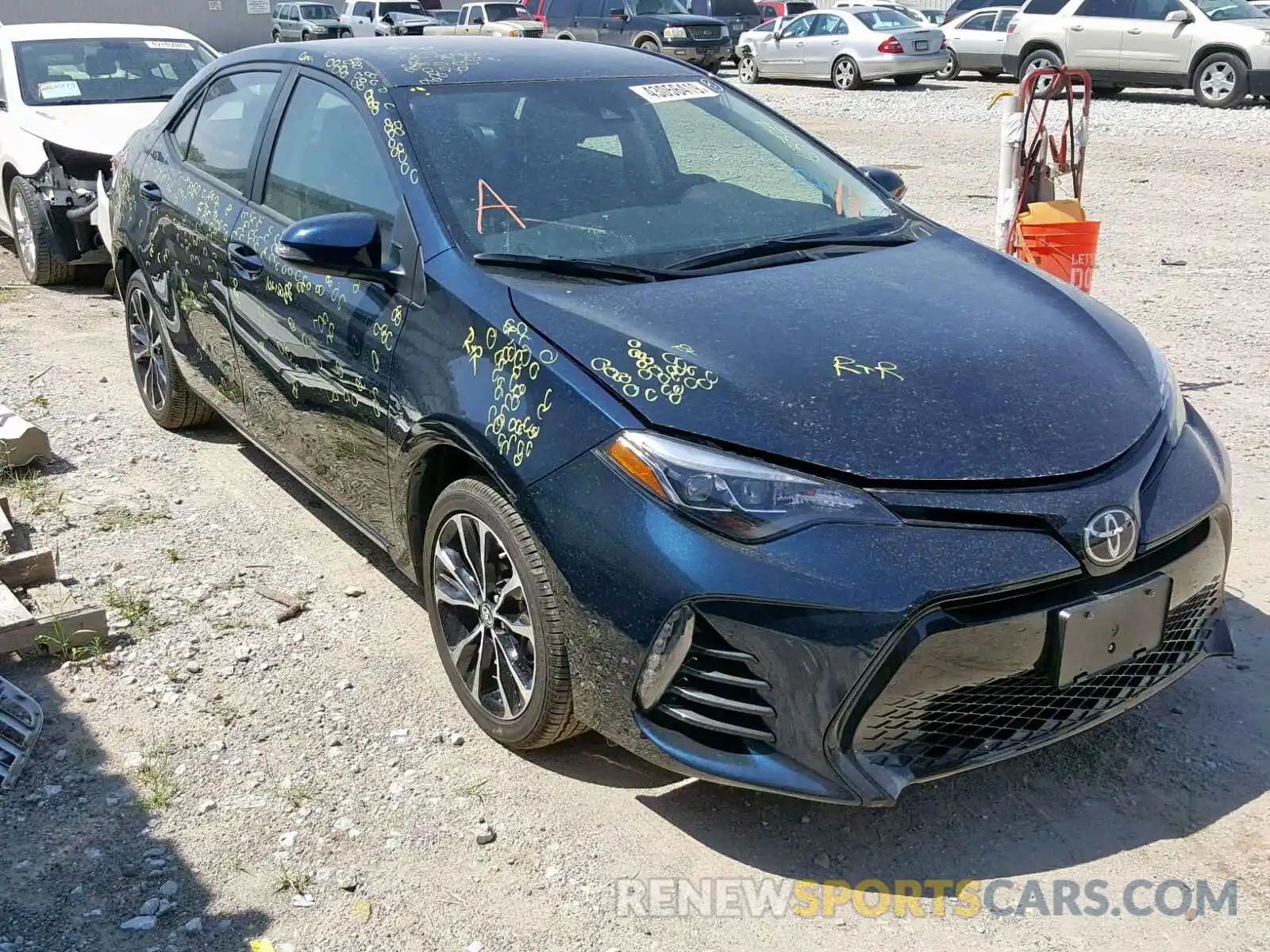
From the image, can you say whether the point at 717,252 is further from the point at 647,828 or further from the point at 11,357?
A: the point at 11,357

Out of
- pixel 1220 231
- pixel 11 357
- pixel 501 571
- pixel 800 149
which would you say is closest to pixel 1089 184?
pixel 1220 231

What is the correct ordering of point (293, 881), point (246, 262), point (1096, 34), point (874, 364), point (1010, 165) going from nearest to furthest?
point (293, 881) < point (874, 364) < point (246, 262) < point (1010, 165) < point (1096, 34)

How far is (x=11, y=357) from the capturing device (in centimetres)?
711

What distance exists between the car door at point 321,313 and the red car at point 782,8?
2558 cm

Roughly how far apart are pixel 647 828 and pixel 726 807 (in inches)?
8.3

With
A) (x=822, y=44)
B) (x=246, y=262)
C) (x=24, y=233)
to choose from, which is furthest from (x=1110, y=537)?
(x=822, y=44)

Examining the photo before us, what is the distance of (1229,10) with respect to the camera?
17328 mm

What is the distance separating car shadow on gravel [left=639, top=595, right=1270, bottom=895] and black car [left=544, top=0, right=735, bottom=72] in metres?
22.8

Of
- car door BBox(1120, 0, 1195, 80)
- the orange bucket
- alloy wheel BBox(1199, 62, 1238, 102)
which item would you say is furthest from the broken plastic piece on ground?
car door BBox(1120, 0, 1195, 80)

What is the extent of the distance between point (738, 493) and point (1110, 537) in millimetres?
824

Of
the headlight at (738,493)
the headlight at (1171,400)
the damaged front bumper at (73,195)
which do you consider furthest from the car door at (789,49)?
the headlight at (738,493)

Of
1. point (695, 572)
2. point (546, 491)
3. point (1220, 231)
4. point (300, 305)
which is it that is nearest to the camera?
point (695, 572)

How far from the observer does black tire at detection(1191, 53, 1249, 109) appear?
1689 cm

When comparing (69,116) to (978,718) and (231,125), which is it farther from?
(978,718)
